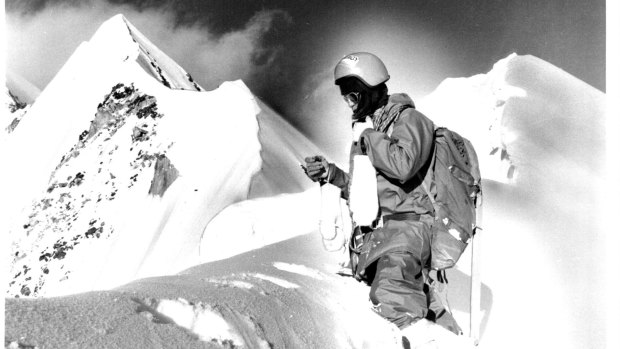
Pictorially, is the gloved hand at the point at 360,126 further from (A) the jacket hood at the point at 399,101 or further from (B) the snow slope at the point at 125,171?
(B) the snow slope at the point at 125,171

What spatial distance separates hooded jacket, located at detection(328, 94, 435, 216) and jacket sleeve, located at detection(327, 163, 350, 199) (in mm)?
10

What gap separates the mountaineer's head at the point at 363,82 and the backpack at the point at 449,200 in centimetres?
22

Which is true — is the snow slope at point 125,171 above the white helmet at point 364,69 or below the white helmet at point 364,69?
below

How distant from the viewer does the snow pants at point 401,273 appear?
1868 mm

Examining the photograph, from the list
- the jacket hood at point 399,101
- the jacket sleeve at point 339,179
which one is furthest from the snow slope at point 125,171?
the jacket hood at point 399,101

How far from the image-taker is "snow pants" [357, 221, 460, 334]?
1.87 metres

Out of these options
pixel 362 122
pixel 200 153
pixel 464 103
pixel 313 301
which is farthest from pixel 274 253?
pixel 464 103

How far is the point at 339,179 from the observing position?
2.21m

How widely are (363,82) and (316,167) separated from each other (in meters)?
0.29

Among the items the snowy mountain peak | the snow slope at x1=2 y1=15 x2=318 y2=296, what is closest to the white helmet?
the snow slope at x1=2 y1=15 x2=318 y2=296

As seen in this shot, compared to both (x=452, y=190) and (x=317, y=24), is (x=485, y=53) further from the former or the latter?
(x=452, y=190)

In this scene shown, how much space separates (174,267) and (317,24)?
211cm

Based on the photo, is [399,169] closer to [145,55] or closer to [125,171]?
[125,171]

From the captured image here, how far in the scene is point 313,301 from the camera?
2.22 meters
